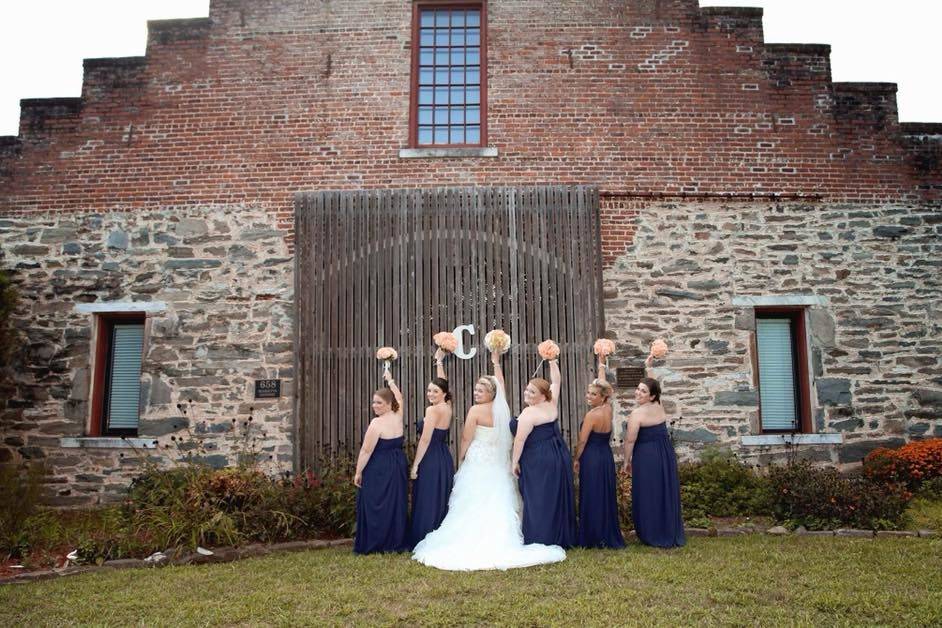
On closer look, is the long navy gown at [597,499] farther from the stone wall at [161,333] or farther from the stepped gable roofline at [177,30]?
the stepped gable roofline at [177,30]

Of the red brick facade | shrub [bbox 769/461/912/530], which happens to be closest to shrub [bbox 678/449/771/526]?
shrub [bbox 769/461/912/530]

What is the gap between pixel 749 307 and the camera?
9953 mm

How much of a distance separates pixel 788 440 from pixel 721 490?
1475 mm

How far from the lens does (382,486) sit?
7.05 m

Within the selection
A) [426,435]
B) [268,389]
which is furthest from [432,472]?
[268,389]

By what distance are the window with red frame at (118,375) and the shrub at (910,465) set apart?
991 centimetres

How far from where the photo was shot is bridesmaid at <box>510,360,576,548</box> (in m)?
6.75

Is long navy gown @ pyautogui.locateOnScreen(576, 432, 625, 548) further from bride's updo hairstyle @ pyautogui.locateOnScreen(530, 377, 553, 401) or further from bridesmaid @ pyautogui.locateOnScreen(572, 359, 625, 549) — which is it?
bride's updo hairstyle @ pyautogui.locateOnScreen(530, 377, 553, 401)

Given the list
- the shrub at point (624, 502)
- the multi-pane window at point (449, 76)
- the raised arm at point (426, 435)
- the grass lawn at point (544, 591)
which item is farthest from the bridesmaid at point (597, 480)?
the multi-pane window at point (449, 76)

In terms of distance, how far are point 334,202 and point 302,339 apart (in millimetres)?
1968

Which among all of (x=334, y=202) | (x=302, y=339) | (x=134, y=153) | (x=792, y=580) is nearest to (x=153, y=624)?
(x=792, y=580)

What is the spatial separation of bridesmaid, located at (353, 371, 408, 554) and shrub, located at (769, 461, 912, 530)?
4.22m

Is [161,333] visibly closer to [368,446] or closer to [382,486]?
[368,446]

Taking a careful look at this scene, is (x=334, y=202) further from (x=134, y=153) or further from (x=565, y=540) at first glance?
(x=565, y=540)
